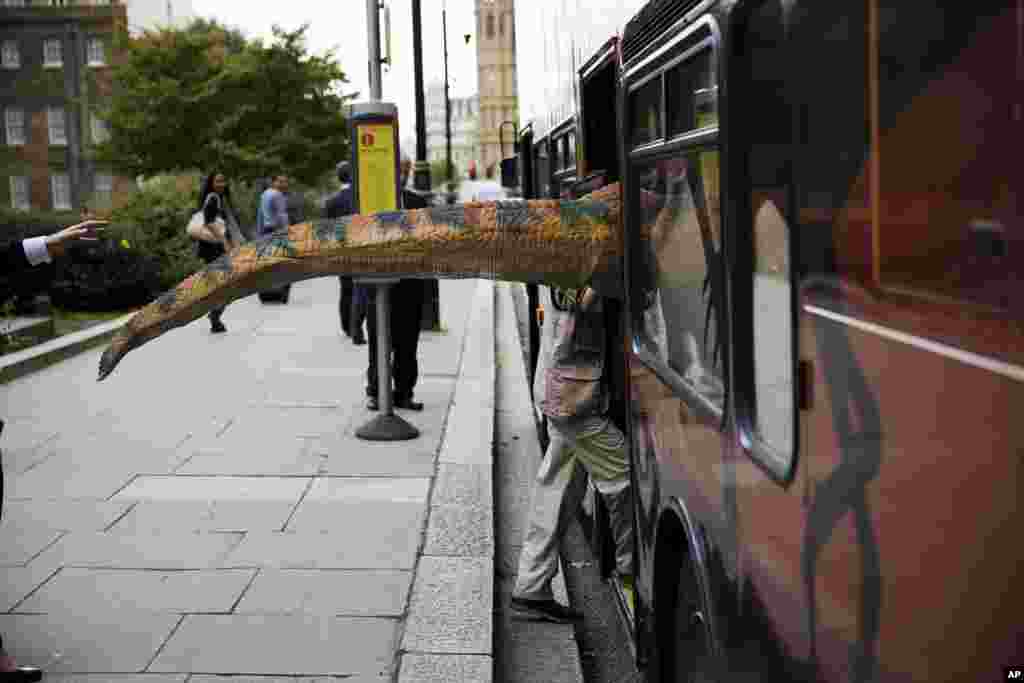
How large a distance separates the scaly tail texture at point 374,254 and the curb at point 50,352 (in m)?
8.13

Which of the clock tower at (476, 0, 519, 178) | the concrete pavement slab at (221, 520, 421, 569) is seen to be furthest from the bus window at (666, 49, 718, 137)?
the clock tower at (476, 0, 519, 178)

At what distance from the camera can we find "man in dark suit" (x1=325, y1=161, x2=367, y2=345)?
13.2 m

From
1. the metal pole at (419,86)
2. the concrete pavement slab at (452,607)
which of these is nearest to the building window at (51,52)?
the metal pole at (419,86)

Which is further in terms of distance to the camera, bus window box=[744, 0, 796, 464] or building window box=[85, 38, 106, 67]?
building window box=[85, 38, 106, 67]

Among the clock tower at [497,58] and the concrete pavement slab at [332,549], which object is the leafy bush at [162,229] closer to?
the clock tower at [497,58]

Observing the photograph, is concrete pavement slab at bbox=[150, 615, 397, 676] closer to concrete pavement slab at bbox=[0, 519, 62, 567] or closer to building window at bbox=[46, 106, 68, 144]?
concrete pavement slab at bbox=[0, 519, 62, 567]

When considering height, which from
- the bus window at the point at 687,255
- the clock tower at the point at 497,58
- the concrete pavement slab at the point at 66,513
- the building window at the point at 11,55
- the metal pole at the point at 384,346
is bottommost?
the concrete pavement slab at the point at 66,513

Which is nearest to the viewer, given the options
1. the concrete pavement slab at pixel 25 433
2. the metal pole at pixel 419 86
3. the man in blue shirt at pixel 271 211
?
the concrete pavement slab at pixel 25 433

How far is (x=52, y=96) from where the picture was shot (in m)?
63.9

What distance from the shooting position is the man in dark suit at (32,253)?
493cm

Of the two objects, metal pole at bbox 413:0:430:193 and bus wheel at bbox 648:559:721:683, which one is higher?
metal pole at bbox 413:0:430:193

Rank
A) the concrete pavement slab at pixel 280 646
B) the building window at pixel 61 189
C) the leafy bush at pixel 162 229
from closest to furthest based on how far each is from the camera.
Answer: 1. the concrete pavement slab at pixel 280 646
2. the leafy bush at pixel 162 229
3. the building window at pixel 61 189

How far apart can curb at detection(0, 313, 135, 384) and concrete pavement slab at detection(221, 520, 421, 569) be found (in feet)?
17.1

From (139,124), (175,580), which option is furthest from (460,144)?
(175,580)
